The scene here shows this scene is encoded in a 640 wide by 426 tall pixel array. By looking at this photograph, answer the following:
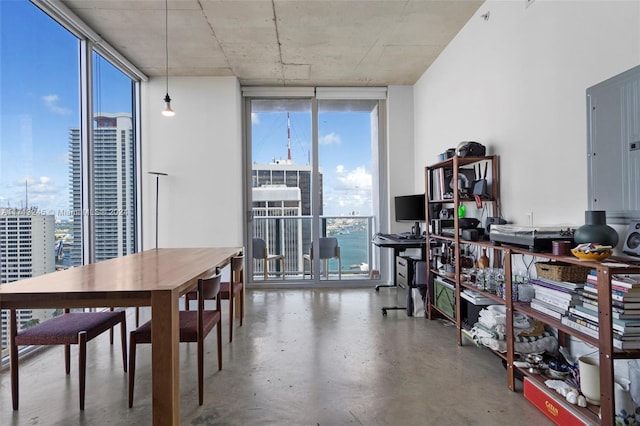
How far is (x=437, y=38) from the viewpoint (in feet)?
11.6

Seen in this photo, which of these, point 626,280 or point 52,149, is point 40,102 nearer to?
point 52,149

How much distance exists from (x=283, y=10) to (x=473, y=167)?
238 cm

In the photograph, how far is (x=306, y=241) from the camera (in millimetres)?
5191

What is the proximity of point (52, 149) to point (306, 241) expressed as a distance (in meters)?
3.33

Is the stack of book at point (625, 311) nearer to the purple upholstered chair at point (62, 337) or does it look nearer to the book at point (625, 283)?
the book at point (625, 283)

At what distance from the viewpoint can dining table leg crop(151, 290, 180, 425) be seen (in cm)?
158

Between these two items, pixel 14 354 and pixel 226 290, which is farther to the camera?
pixel 226 290

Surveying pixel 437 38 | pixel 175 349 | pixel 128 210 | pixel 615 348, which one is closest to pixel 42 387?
pixel 175 349

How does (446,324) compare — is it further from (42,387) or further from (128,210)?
(128,210)

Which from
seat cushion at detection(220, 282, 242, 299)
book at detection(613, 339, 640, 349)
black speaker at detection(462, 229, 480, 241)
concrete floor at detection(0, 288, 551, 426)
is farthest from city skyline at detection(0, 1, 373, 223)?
book at detection(613, 339, 640, 349)

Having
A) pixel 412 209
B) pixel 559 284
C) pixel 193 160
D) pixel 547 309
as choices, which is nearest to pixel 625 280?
pixel 559 284

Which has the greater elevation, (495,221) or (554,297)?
(495,221)

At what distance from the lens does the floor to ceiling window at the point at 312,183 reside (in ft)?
16.3

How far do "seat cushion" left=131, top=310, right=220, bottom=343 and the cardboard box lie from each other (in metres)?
2.09
